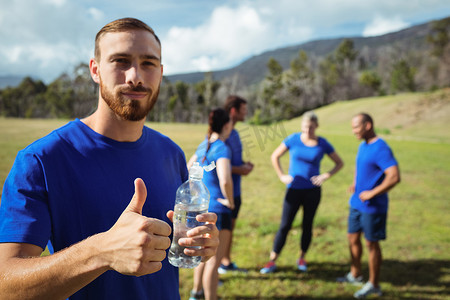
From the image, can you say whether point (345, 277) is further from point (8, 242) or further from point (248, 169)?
point (8, 242)

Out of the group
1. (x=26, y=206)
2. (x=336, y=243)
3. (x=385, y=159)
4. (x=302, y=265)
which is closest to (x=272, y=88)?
(x=336, y=243)

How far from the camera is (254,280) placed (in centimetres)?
468

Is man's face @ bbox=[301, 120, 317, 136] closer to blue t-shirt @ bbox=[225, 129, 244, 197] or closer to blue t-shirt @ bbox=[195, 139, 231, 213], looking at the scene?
blue t-shirt @ bbox=[225, 129, 244, 197]

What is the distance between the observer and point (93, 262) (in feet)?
3.38

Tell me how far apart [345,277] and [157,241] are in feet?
15.4

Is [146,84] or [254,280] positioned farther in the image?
[254,280]

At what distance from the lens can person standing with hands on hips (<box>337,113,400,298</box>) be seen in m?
4.14

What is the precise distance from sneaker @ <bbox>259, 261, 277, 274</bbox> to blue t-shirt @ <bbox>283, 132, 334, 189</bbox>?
4.37ft

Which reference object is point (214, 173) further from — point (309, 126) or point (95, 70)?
point (95, 70)

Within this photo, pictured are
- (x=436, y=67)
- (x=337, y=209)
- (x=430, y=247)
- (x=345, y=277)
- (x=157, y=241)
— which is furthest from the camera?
(x=436, y=67)

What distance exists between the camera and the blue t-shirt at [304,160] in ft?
15.8

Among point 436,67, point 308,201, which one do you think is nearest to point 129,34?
point 308,201

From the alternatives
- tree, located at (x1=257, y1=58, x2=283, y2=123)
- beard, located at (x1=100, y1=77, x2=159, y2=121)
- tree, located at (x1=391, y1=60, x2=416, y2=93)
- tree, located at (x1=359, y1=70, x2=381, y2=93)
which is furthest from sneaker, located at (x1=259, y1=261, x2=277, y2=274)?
tree, located at (x1=391, y1=60, x2=416, y2=93)

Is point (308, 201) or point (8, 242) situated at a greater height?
point (8, 242)
